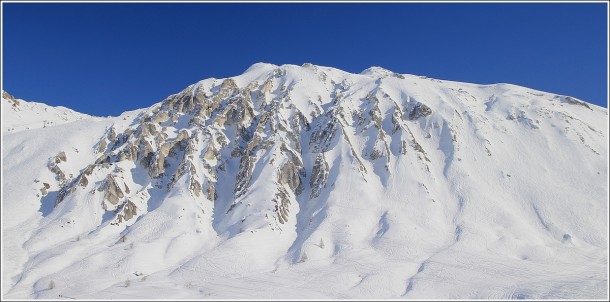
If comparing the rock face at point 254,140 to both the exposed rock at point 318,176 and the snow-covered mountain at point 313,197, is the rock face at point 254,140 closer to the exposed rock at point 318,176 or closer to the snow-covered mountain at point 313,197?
the exposed rock at point 318,176

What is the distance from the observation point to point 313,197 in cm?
8531

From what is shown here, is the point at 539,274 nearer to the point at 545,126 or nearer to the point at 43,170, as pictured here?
the point at 545,126

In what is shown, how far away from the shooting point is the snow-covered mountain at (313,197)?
2242 inches

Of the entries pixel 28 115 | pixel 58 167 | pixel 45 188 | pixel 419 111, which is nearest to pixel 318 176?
pixel 419 111

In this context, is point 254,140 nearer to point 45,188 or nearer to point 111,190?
point 111,190

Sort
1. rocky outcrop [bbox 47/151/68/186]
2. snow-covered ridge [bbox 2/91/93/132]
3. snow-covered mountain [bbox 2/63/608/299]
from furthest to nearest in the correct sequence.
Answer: snow-covered ridge [bbox 2/91/93/132] < rocky outcrop [bbox 47/151/68/186] < snow-covered mountain [bbox 2/63/608/299]

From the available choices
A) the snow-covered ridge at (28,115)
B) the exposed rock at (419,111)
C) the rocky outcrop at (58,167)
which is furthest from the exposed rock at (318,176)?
the snow-covered ridge at (28,115)

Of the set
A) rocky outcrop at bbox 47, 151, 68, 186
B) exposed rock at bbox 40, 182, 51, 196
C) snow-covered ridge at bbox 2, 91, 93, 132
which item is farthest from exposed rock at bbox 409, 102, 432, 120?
snow-covered ridge at bbox 2, 91, 93, 132

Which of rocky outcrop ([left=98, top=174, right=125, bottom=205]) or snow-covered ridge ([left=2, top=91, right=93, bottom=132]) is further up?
snow-covered ridge ([left=2, top=91, right=93, bottom=132])

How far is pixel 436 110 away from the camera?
11350 cm

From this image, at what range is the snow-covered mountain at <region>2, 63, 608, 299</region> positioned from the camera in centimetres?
5694

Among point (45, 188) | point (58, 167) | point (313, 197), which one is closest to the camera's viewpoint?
point (313, 197)

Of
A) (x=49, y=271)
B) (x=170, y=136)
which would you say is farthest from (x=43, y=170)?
(x=49, y=271)

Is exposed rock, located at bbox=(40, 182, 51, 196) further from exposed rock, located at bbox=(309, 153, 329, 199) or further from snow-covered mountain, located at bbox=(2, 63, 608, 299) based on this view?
exposed rock, located at bbox=(309, 153, 329, 199)
